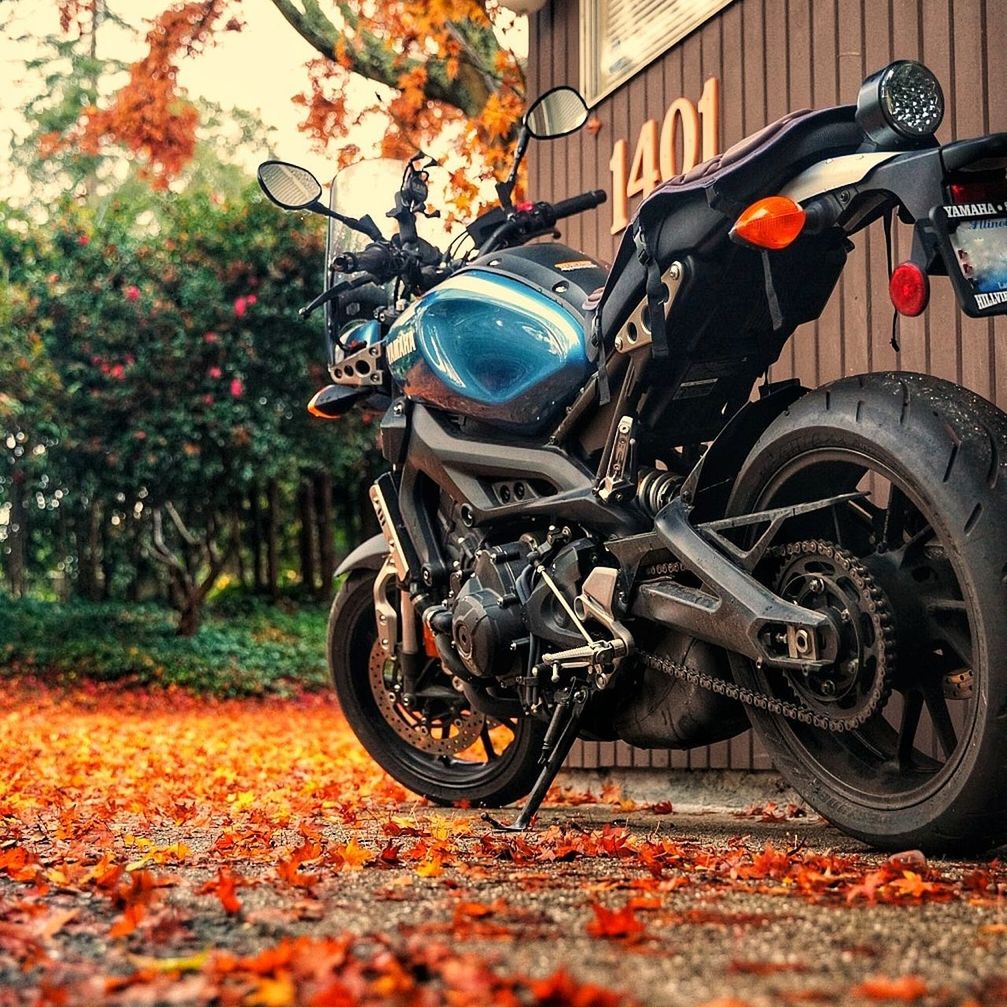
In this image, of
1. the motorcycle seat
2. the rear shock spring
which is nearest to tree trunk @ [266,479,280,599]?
the rear shock spring

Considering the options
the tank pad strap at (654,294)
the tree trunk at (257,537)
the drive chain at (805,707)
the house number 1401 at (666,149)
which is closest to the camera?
the drive chain at (805,707)

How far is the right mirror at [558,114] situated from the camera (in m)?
4.18

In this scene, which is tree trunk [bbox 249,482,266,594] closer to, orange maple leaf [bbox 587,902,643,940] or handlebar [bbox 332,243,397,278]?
handlebar [bbox 332,243,397,278]

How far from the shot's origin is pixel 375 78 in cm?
957

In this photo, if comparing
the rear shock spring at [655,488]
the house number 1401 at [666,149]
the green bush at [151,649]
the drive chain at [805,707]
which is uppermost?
the house number 1401 at [666,149]

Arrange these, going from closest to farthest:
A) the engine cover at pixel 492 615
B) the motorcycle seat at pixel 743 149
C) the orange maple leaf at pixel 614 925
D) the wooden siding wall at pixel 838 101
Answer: the orange maple leaf at pixel 614 925 → the motorcycle seat at pixel 743 149 → the engine cover at pixel 492 615 → the wooden siding wall at pixel 838 101

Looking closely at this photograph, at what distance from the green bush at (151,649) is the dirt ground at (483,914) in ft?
32.2

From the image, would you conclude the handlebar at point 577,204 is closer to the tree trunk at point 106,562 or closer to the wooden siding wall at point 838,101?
the wooden siding wall at point 838,101

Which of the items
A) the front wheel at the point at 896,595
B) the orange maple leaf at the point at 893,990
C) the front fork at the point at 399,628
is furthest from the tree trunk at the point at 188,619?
the orange maple leaf at the point at 893,990

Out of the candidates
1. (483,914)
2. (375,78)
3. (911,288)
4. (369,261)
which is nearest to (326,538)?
(375,78)

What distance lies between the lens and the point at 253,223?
46.7 ft

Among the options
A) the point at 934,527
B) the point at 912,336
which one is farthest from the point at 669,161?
the point at 934,527

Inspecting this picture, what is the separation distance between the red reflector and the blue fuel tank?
1096 millimetres

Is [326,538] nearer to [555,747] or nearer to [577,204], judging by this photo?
[577,204]
